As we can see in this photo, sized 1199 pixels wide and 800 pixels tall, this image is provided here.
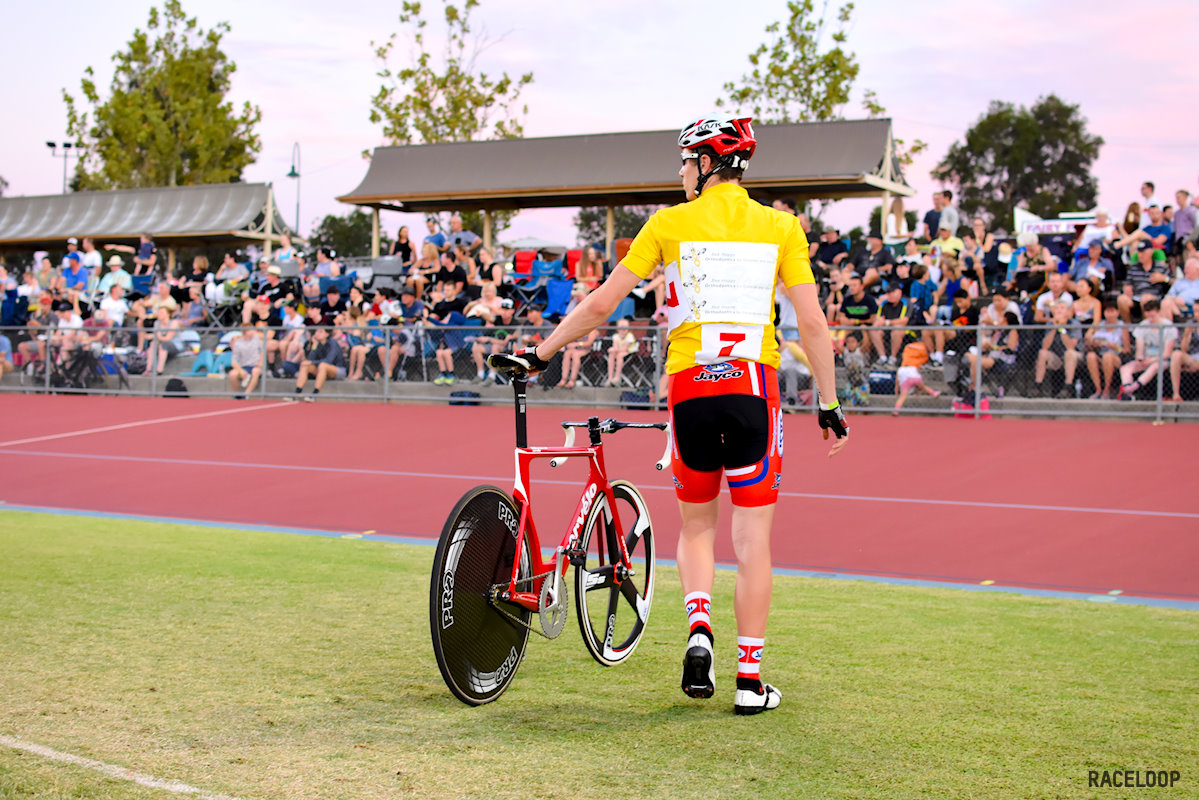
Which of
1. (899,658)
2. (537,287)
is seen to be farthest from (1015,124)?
(899,658)

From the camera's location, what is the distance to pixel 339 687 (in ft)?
16.9

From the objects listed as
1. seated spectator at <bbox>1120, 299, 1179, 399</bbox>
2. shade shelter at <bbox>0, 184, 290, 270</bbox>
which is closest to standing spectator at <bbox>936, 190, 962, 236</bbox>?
seated spectator at <bbox>1120, 299, 1179, 399</bbox>

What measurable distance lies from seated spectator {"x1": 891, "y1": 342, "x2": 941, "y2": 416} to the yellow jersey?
11457mm

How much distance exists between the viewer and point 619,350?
1739 cm

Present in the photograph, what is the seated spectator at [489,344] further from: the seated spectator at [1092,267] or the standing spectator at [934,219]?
the seated spectator at [1092,267]

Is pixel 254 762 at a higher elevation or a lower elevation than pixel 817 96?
lower

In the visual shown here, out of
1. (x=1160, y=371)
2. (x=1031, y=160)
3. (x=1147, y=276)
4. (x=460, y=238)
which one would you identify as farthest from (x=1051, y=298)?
(x=1031, y=160)

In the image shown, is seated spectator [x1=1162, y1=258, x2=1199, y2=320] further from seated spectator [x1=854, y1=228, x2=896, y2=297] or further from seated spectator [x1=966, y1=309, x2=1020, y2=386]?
seated spectator [x1=854, y1=228, x2=896, y2=297]

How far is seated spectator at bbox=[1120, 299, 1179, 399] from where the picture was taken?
14.4 m

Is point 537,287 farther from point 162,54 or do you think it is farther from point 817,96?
point 162,54

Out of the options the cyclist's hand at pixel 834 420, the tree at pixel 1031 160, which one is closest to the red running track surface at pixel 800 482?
the cyclist's hand at pixel 834 420

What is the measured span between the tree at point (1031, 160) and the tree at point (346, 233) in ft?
141

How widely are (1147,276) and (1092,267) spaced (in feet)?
2.28

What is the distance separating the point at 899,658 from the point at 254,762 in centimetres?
301
